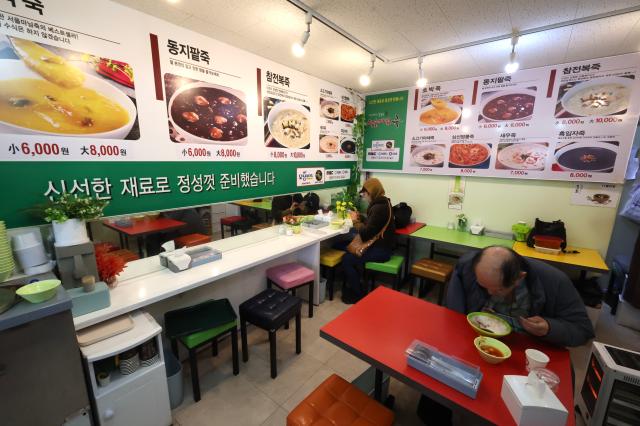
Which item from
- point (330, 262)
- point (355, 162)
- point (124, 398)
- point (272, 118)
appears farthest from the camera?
point (355, 162)

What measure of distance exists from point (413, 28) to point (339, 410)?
2687 mm

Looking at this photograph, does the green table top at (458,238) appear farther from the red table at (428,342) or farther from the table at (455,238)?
the red table at (428,342)

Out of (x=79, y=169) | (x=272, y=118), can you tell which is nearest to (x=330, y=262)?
(x=272, y=118)

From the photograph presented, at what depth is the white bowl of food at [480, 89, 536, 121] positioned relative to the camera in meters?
3.06

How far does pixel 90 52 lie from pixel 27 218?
1.12 m

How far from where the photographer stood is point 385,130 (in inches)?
164

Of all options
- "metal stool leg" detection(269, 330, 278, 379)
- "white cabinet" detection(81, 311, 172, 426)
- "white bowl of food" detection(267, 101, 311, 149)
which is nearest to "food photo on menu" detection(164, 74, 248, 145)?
"white bowl of food" detection(267, 101, 311, 149)

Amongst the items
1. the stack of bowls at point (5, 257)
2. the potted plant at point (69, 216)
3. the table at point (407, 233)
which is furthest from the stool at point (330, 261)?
the stack of bowls at point (5, 257)

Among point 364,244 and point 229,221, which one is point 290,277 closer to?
point 229,221

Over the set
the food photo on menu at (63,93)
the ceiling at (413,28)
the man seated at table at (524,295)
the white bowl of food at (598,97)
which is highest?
the ceiling at (413,28)

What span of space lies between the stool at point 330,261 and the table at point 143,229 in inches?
67.5

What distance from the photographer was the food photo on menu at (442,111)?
348 centimetres

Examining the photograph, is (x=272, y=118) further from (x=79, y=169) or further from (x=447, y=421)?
(x=447, y=421)

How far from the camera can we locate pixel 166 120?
6.93 ft
